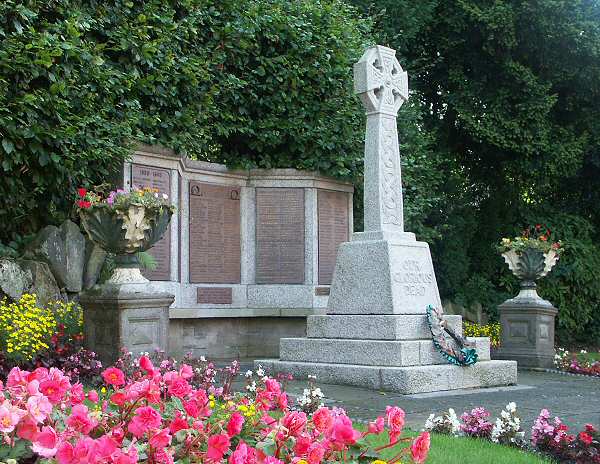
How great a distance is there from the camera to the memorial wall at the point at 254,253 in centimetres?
1285

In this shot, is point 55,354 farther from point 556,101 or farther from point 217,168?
point 556,101

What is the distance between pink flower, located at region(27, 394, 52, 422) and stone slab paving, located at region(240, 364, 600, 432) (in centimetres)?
389

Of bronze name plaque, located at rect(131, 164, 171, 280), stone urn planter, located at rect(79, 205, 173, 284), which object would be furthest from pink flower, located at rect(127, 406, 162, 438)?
bronze name plaque, located at rect(131, 164, 171, 280)

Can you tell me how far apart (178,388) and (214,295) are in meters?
9.48

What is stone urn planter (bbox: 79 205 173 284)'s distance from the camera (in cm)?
902

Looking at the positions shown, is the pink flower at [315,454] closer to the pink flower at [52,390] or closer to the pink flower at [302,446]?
the pink flower at [302,446]

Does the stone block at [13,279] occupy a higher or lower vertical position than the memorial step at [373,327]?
higher

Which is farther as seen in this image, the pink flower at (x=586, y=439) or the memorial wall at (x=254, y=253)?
the memorial wall at (x=254, y=253)

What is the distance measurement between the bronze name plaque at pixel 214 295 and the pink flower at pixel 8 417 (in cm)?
1011

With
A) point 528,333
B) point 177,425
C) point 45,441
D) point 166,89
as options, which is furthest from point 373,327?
point 45,441

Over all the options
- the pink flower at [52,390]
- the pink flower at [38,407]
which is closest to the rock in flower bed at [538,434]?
the pink flower at [52,390]

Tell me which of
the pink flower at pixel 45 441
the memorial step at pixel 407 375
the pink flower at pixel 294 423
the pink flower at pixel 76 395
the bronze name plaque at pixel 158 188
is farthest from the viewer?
the bronze name plaque at pixel 158 188

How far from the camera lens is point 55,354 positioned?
29.3 ft

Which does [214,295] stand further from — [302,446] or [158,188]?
[302,446]
